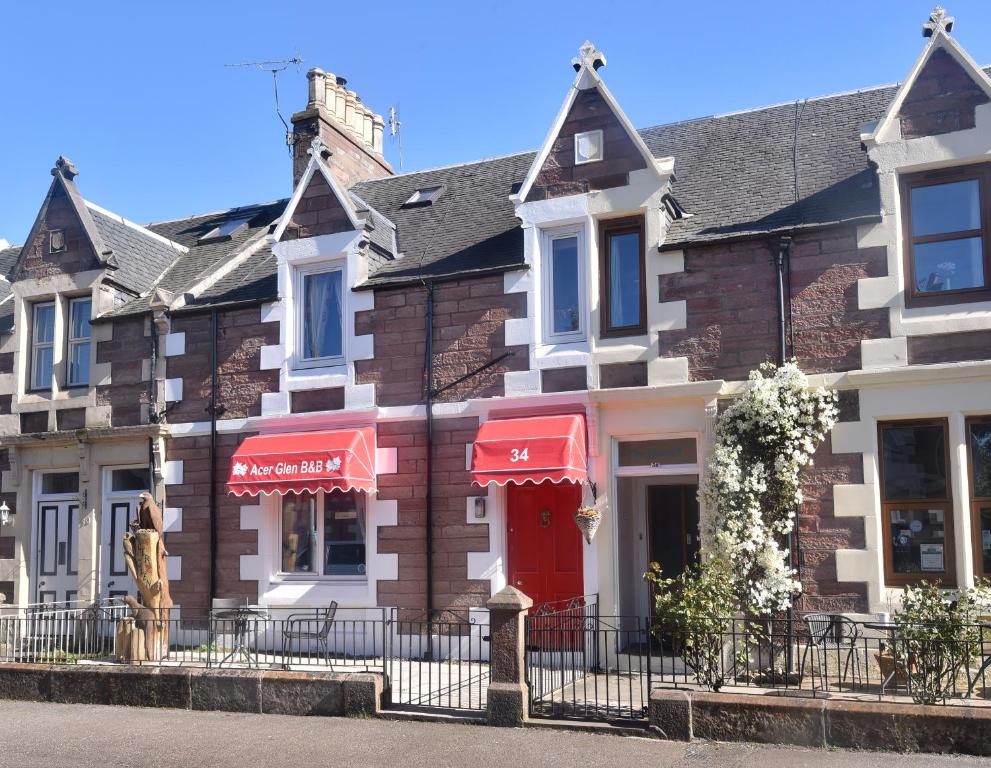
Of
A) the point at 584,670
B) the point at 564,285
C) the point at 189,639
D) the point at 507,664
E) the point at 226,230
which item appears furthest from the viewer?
the point at 226,230

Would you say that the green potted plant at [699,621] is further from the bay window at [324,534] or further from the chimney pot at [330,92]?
the chimney pot at [330,92]

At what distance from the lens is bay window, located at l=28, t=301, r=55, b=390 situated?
17172 mm

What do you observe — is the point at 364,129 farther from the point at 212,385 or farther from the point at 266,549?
the point at 266,549

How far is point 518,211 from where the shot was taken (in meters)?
14.1

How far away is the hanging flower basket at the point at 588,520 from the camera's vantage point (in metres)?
12.8

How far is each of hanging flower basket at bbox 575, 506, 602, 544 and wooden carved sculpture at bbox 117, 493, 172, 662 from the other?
5.66 meters

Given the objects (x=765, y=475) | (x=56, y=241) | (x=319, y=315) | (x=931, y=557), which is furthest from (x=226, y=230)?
(x=931, y=557)

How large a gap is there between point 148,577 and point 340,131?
8.92 m

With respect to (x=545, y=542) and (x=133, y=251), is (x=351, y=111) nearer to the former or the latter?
(x=133, y=251)

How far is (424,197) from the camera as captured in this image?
1747 centimetres

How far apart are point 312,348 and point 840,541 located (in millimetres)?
7808

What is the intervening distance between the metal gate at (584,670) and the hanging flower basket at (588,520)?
827 mm

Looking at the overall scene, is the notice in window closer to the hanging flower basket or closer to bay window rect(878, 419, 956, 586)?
bay window rect(878, 419, 956, 586)

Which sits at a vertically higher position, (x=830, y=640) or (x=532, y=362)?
(x=532, y=362)
